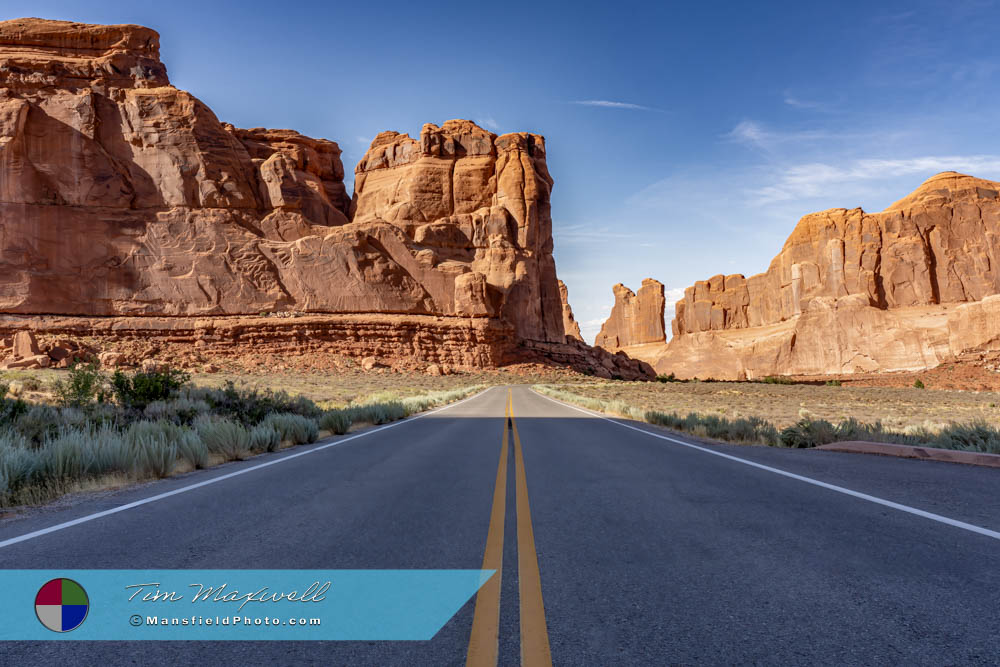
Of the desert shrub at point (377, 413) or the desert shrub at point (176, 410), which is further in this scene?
the desert shrub at point (377, 413)

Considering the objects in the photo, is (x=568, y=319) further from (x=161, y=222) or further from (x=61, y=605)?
(x=61, y=605)

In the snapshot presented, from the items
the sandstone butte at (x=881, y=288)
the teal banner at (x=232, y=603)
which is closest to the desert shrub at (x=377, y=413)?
the teal banner at (x=232, y=603)

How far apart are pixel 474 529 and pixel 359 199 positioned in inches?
3768

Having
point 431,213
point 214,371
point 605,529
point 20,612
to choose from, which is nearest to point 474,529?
point 605,529

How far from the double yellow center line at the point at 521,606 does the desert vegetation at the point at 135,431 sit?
557 cm

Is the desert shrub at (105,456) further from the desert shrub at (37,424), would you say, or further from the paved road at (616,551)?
the desert shrub at (37,424)

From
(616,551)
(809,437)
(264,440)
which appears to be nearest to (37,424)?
(264,440)

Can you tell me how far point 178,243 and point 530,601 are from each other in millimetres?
76840

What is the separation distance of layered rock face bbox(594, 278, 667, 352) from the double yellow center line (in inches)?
6228

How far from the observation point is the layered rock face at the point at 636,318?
158 metres

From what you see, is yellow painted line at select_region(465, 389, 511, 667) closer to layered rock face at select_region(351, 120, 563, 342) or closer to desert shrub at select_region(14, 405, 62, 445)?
desert shrub at select_region(14, 405, 62, 445)

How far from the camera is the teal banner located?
284 centimetres

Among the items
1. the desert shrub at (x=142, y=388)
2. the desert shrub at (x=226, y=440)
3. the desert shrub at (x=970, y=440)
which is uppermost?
the desert shrub at (x=142, y=388)

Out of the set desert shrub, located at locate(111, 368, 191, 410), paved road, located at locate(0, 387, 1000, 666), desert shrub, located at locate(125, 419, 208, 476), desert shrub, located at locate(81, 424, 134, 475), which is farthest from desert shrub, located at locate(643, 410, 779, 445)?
desert shrub, located at locate(111, 368, 191, 410)
